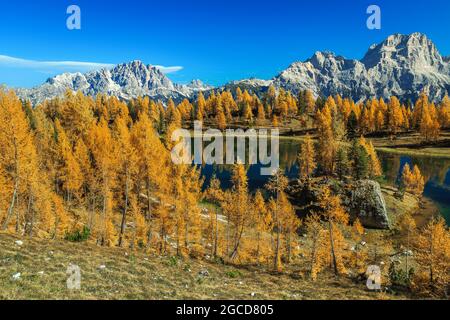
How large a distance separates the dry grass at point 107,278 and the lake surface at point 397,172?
53376 mm

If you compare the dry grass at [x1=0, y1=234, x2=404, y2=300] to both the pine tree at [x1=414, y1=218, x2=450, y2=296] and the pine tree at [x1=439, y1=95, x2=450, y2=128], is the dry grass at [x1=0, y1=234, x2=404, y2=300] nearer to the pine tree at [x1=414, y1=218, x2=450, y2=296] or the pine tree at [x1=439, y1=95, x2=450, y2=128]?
the pine tree at [x1=414, y1=218, x2=450, y2=296]

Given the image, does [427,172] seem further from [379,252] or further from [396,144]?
[379,252]

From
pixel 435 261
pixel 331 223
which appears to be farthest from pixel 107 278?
pixel 435 261

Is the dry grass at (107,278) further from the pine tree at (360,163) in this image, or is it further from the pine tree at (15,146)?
the pine tree at (360,163)

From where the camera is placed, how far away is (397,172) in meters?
95.4

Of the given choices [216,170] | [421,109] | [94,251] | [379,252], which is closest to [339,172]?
[379,252]

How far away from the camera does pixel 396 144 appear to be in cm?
13112

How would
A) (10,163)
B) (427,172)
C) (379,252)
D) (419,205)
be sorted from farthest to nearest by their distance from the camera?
(427,172) → (419,205) → (379,252) → (10,163)

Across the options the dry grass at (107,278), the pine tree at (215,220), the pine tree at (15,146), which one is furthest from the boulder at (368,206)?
the pine tree at (15,146)

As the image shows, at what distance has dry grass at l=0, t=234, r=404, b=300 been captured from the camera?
15056mm

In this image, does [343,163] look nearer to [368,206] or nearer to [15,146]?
[368,206]

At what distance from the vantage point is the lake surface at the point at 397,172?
75.1 m

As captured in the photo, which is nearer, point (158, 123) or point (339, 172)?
point (339, 172)

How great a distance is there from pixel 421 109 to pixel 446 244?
410 feet
